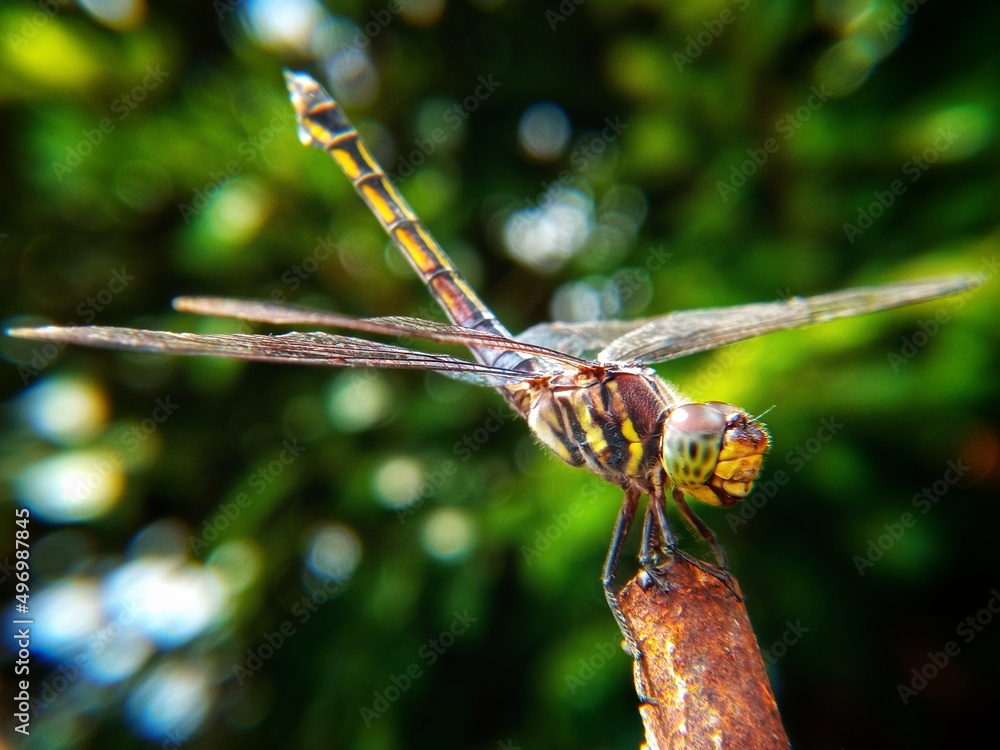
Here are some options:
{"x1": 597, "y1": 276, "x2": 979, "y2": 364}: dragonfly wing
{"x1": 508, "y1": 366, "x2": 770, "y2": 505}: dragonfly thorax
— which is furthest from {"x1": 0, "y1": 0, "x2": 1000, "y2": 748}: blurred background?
{"x1": 508, "y1": 366, "x2": 770, "y2": 505}: dragonfly thorax

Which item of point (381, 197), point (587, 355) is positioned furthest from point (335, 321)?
point (381, 197)

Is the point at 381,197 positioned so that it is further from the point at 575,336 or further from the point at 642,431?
the point at 642,431

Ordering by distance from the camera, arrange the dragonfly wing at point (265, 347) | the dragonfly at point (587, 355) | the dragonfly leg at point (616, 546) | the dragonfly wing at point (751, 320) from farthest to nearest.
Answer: the dragonfly wing at point (751, 320)
the dragonfly leg at point (616, 546)
the dragonfly at point (587, 355)
the dragonfly wing at point (265, 347)

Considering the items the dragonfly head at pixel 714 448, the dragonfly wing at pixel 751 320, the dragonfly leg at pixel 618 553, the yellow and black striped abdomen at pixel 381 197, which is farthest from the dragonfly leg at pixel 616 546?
the yellow and black striped abdomen at pixel 381 197

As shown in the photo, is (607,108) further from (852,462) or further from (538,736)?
(538,736)

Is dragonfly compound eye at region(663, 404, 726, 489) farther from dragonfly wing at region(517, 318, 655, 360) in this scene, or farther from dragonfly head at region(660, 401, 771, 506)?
dragonfly wing at region(517, 318, 655, 360)

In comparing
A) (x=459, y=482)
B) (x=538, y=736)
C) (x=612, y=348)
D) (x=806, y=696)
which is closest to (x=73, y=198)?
(x=459, y=482)

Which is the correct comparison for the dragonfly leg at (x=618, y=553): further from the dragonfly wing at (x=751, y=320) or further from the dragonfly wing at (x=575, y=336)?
the dragonfly wing at (x=575, y=336)
